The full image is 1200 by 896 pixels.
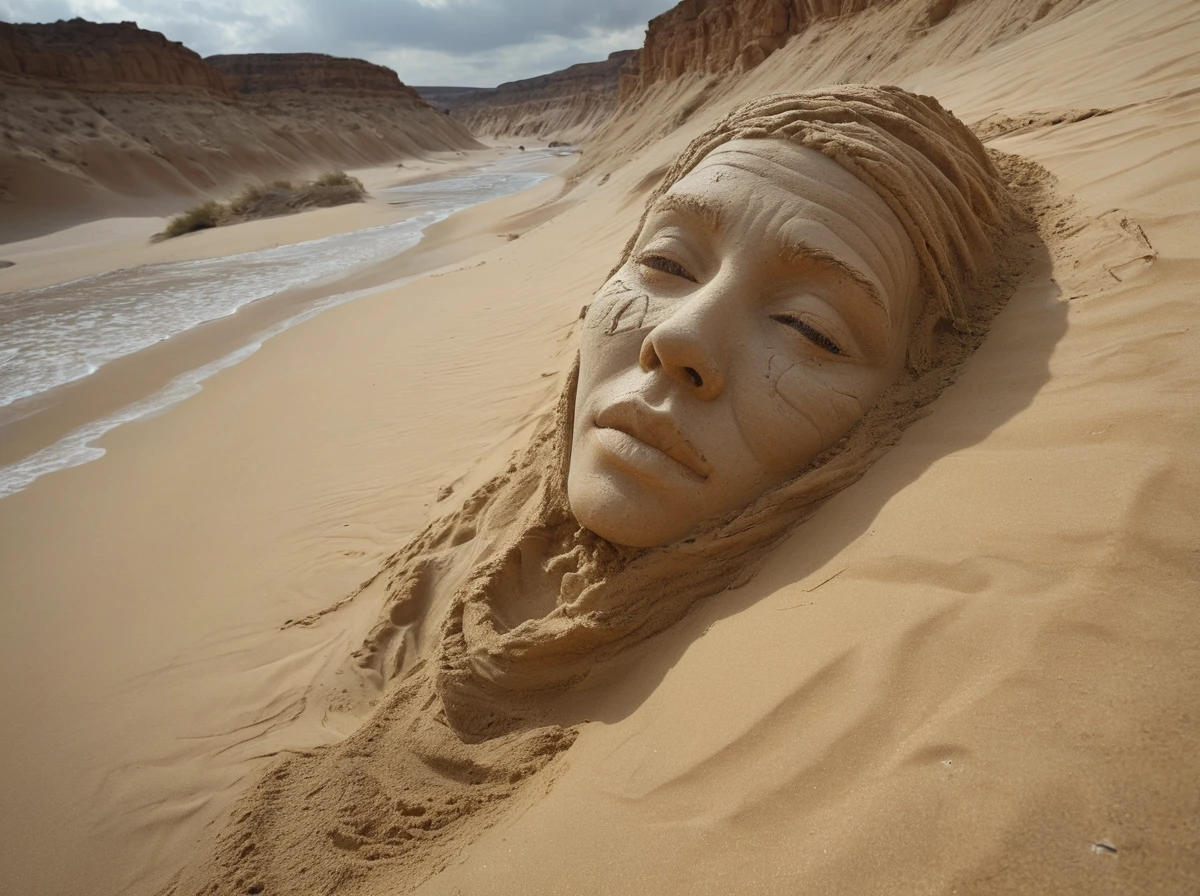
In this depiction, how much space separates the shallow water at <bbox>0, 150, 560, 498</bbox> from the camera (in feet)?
20.6

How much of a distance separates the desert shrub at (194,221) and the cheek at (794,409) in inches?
813

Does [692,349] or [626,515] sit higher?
[692,349]

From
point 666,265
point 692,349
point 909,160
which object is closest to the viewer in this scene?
point 692,349

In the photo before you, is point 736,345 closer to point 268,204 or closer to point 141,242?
point 141,242

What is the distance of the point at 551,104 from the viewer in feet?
237

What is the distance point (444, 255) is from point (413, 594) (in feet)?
37.0

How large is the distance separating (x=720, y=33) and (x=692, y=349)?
25044 millimetres

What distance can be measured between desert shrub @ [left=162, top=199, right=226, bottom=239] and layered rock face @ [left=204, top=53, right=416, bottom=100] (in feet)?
107

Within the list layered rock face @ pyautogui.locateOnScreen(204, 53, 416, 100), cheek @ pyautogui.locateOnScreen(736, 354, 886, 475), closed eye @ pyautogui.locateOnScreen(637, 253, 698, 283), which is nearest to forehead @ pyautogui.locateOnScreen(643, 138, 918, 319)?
closed eye @ pyautogui.locateOnScreen(637, 253, 698, 283)

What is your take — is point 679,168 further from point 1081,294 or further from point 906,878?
point 906,878

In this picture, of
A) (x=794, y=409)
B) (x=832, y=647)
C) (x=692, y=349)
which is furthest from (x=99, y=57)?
(x=832, y=647)

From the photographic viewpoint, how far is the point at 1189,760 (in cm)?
101

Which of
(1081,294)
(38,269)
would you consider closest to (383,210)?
(38,269)

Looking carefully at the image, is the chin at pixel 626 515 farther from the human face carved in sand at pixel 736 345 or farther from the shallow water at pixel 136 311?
the shallow water at pixel 136 311
